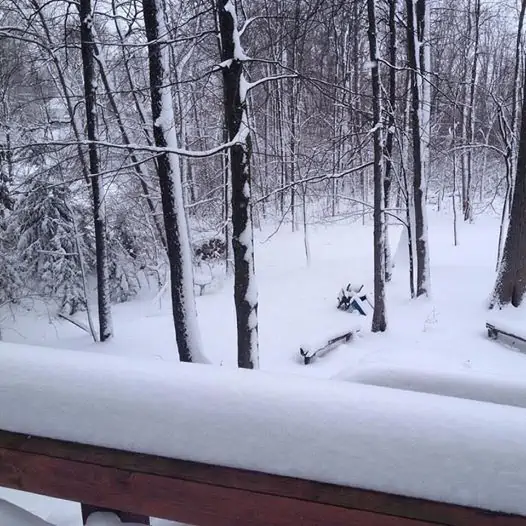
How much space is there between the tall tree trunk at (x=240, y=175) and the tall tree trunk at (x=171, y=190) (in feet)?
3.64

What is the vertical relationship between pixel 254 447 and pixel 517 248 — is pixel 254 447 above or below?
above

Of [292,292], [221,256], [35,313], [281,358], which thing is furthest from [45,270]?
[281,358]

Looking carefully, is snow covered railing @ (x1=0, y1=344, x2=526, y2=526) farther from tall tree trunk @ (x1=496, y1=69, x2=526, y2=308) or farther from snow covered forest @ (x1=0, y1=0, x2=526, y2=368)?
tall tree trunk @ (x1=496, y1=69, x2=526, y2=308)

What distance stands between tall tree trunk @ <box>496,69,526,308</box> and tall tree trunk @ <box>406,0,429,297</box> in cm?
218

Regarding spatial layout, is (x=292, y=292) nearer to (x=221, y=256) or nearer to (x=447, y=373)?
(x=221, y=256)

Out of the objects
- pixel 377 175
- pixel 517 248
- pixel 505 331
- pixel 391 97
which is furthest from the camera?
pixel 391 97

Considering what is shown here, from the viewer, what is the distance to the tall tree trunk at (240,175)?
5.83 metres

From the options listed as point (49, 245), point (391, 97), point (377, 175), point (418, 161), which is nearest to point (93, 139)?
point (377, 175)

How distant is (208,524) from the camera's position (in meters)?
1.08

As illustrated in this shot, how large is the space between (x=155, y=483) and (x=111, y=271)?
16933 millimetres

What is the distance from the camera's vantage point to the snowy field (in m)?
9.48

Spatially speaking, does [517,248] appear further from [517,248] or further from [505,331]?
[505,331]

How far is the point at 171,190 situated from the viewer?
24.4 ft

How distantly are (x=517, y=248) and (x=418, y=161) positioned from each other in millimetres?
3401
